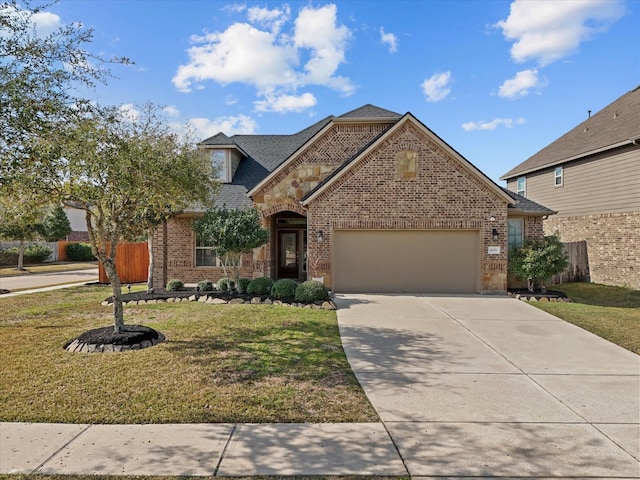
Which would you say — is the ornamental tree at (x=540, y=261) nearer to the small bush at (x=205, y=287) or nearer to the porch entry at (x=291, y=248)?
the porch entry at (x=291, y=248)

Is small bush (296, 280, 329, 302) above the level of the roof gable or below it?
below

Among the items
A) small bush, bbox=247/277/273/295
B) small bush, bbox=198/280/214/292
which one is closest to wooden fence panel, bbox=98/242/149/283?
small bush, bbox=198/280/214/292

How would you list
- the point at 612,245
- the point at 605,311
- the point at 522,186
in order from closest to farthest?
the point at 605,311, the point at 612,245, the point at 522,186

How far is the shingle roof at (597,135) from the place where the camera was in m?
15.8

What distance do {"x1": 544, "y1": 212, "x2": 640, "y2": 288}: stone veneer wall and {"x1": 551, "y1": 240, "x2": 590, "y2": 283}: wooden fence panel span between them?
0.61ft

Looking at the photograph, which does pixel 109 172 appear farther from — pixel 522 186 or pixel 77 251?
pixel 77 251

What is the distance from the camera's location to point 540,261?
493 inches

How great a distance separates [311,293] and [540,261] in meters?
7.67

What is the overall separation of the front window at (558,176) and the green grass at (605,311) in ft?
19.9

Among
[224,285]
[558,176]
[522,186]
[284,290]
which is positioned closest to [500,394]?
[284,290]

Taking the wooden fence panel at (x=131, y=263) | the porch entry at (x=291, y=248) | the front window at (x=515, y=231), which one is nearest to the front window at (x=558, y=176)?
the front window at (x=515, y=231)

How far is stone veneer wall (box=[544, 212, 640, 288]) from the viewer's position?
14711mm

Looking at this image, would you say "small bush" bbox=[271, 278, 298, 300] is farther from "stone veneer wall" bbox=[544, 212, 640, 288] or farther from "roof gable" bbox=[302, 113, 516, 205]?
"stone veneer wall" bbox=[544, 212, 640, 288]

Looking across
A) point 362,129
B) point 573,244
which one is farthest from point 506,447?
point 573,244
